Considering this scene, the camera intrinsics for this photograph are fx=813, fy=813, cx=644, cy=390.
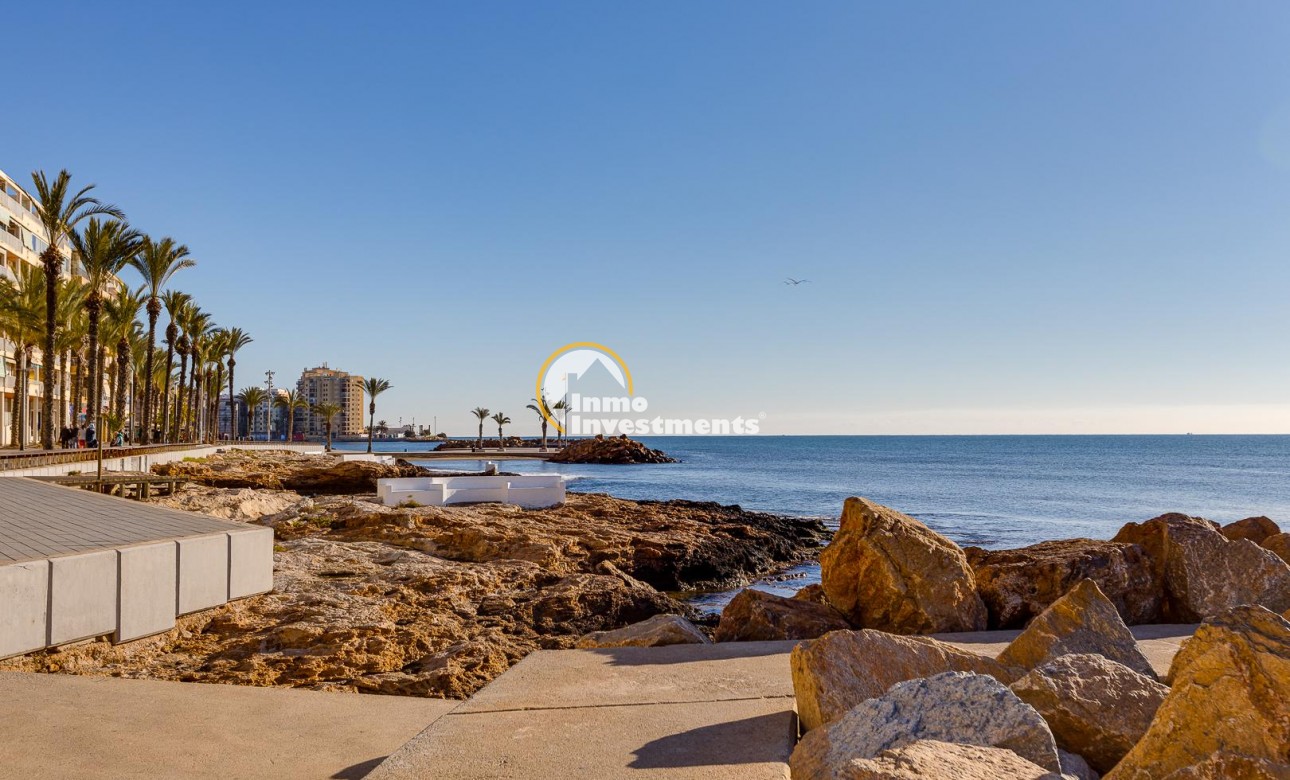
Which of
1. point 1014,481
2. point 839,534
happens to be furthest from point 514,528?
point 1014,481

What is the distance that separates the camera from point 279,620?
8.66 metres

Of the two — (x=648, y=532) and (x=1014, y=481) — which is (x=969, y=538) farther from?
(x=1014, y=481)

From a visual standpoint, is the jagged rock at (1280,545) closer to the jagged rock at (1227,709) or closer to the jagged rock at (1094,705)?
the jagged rock at (1094,705)

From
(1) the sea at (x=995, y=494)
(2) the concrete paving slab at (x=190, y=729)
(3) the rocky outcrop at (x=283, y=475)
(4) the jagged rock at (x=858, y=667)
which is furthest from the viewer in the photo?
(1) the sea at (x=995, y=494)

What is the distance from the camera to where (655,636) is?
6.71 m

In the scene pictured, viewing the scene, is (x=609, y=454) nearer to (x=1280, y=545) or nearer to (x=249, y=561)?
(x=249, y=561)

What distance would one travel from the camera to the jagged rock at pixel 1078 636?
4684mm

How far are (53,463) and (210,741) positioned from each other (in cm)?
2439

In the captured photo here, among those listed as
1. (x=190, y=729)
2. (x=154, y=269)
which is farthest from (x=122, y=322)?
(x=190, y=729)

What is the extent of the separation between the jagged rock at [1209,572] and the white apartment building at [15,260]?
51923 mm

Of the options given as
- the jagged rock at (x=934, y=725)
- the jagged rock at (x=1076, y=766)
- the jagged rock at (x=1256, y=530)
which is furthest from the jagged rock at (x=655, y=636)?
the jagged rock at (x=1256, y=530)

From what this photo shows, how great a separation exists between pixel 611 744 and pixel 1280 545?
880cm

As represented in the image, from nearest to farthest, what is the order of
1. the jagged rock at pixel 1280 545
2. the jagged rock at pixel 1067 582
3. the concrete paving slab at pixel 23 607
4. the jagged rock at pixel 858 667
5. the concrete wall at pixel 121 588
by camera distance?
the jagged rock at pixel 858 667 < the concrete paving slab at pixel 23 607 < the concrete wall at pixel 121 588 < the jagged rock at pixel 1067 582 < the jagged rock at pixel 1280 545

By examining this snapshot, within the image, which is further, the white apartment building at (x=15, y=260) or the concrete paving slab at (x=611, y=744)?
the white apartment building at (x=15, y=260)
